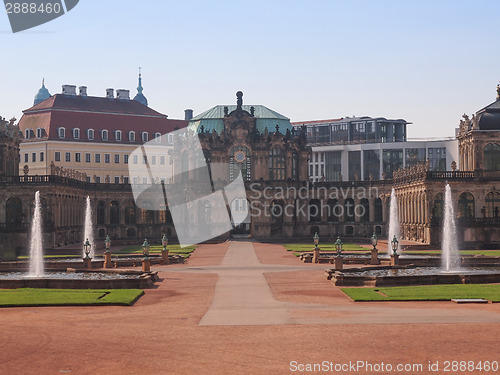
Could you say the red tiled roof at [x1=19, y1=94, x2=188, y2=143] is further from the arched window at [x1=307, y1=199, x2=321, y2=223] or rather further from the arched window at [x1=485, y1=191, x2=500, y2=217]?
the arched window at [x1=485, y1=191, x2=500, y2=217]

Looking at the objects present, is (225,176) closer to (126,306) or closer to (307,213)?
(307,213)

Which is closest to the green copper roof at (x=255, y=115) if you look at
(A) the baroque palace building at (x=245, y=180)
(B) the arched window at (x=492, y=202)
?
(A) the baroque palace building at (x=245, y=180)

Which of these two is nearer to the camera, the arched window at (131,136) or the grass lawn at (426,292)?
the grass lawn at (426,292)

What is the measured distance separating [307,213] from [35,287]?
77.4m

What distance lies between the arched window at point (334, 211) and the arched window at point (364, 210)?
3.38 metres

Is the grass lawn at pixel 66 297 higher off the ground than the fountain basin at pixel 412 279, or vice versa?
the fountain basin at pixel 412 279

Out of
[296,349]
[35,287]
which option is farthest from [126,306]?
[296,349]

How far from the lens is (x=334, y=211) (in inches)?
5049

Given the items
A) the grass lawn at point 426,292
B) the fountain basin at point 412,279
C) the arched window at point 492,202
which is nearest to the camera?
the grass lawn at point 426,292

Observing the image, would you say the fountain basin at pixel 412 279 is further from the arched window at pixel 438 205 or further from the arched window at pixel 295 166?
the arched window at pixel 295 166

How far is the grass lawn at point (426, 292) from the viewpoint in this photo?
45.2 metres

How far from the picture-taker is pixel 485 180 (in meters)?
105

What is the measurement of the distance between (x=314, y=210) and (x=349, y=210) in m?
5.67

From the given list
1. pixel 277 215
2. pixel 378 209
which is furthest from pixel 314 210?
pixel 378 209
